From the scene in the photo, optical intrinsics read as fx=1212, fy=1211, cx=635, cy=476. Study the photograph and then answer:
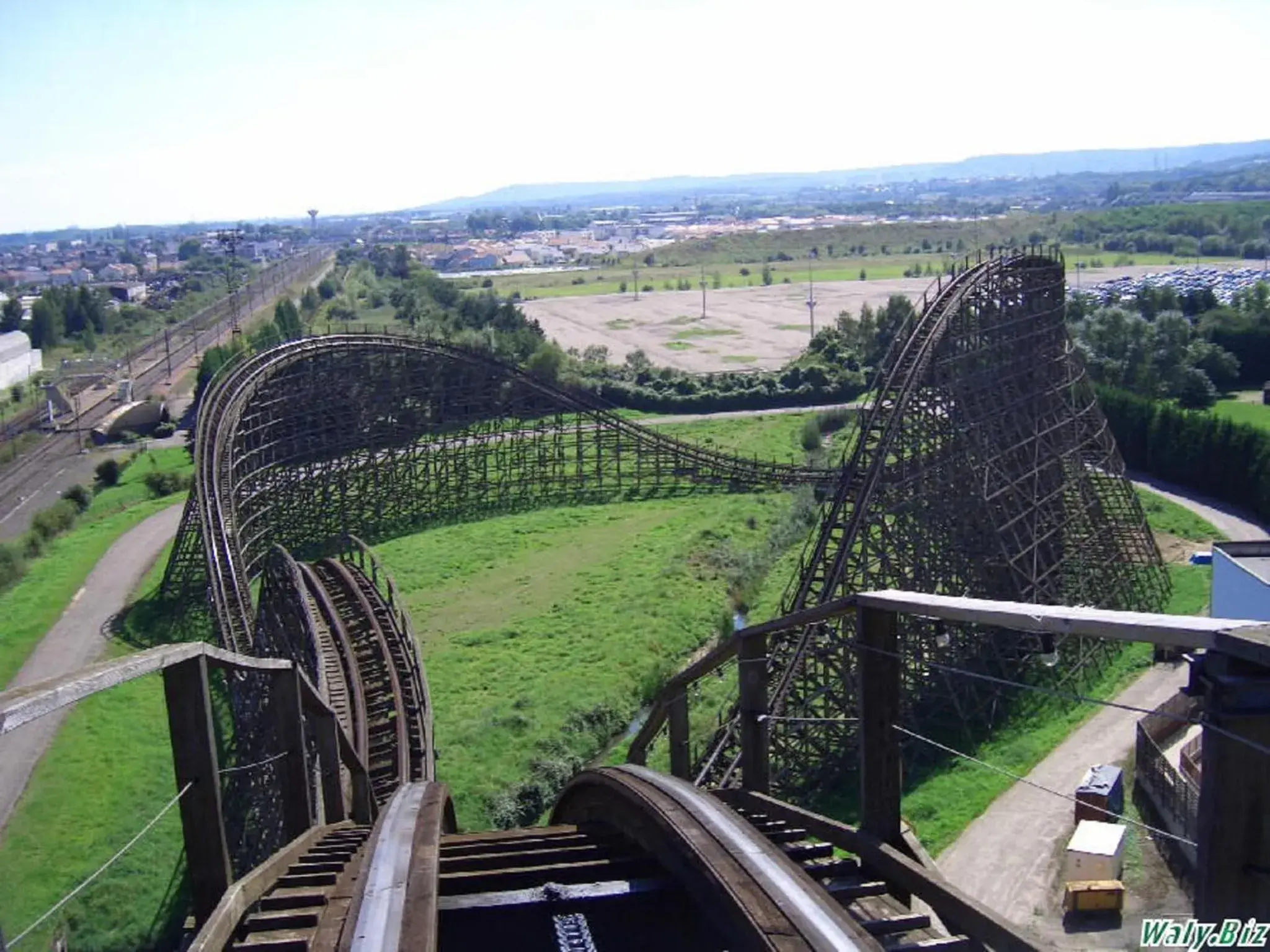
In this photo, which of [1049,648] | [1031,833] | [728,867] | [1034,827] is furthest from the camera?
[1034,827]

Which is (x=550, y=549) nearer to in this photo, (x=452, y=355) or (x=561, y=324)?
(x=452, y=355)

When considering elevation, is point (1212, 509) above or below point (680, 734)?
below

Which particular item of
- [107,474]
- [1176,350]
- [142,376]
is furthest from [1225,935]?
[142,376]

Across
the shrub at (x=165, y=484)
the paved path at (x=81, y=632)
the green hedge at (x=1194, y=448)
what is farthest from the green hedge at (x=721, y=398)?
the paved path at (x=81, y=632)

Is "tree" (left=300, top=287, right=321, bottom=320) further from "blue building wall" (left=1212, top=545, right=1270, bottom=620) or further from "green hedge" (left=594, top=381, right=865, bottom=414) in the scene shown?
"blue building wall" (left=1212, top=545, right=1270, bottom=620)

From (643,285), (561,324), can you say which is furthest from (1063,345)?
(643,285)

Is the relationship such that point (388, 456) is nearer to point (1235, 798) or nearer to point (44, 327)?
point (1235, 798)

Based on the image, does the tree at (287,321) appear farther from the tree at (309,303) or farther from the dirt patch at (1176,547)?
the dirt patch at (1176,547)
